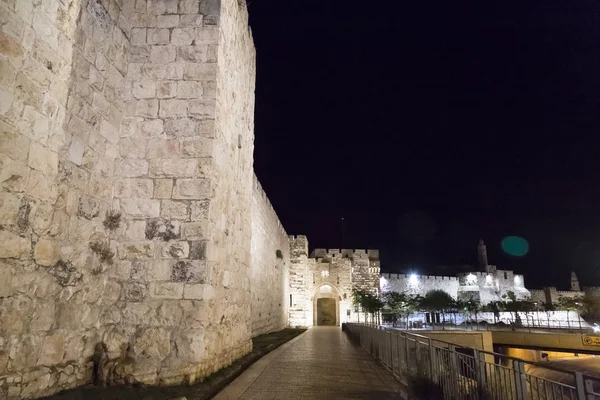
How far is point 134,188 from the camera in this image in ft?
14.8

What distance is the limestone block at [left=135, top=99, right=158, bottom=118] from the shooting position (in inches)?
185

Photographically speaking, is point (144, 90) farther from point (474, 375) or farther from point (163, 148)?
point (474, 375)

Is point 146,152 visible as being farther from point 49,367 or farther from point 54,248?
point 49,367

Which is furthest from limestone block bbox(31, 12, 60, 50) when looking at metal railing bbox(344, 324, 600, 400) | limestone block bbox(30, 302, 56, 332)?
metal railing bbox(344, 324, 600, 400)

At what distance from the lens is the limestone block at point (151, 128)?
466 centimetres

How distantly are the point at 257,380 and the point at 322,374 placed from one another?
1.08 metres

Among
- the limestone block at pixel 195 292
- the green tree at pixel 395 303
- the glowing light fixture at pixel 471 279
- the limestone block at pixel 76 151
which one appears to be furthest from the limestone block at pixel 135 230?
the glowing light fixture at pixel 471 279

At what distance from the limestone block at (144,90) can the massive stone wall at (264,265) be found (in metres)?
7.06

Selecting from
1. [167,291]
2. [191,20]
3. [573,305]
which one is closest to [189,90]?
[191,20]

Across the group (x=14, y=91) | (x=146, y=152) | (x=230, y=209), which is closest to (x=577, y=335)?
(x=230, y=209)

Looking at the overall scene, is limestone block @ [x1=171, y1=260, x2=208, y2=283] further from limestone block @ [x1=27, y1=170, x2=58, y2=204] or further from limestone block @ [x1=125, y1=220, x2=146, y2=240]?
limestone block @ [x1=27, y1=170, x2=58, y2=204]

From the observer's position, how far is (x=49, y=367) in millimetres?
3361

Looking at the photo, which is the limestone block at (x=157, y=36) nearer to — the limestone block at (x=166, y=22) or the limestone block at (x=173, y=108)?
the limestone block at (x=166, y=22)

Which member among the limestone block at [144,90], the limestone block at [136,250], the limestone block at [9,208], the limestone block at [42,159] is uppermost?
the limestone block at [144,90]
